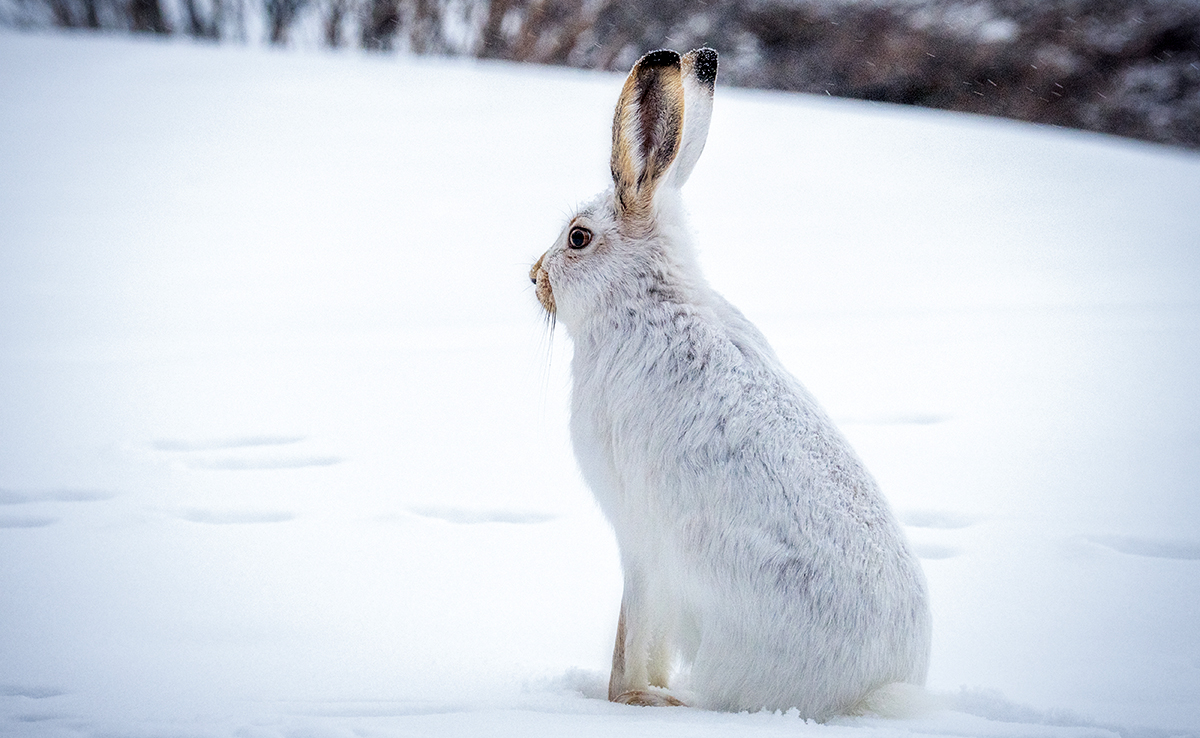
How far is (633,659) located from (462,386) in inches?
80.1

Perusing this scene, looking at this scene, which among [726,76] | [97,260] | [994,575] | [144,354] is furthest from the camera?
[726,76]

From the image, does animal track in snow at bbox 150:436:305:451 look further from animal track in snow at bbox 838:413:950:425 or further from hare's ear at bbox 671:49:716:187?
animal track in snow at bbox 838:413:950:425

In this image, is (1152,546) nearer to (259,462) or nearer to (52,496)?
Result: (259,462)

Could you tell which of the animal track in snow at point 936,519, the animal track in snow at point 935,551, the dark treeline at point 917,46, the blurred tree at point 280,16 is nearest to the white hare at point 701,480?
the animal track in snow at point 935,551

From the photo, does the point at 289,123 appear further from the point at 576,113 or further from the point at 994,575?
the point at 994,575

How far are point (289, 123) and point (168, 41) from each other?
166cm

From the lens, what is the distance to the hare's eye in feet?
7.29

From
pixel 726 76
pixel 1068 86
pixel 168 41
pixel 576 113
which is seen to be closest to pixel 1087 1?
pixel 1068 86

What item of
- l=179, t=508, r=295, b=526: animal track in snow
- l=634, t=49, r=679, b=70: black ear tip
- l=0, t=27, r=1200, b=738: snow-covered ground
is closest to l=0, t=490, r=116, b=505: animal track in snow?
l=0, t=27, r=1200, b=738: snow-covered ground

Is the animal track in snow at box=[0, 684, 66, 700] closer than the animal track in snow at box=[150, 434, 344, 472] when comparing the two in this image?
Yes

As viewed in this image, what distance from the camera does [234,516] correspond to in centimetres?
279

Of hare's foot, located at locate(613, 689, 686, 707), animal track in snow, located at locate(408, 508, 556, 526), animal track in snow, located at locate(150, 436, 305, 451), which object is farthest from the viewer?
animal track in snow, located at locate(150, 436, 305, 451)

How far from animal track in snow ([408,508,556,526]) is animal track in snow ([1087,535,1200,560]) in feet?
4.74

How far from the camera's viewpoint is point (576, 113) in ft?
21.6
